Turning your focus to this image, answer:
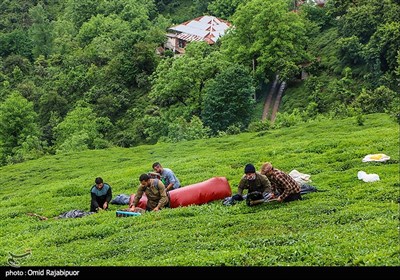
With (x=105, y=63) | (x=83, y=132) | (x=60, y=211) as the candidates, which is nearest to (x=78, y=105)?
(x=83, y=132)

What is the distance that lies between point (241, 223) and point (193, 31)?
88.9 meters

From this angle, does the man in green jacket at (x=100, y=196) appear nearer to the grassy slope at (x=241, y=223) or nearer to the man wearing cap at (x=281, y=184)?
the grassy slope at (x=241, y=223)

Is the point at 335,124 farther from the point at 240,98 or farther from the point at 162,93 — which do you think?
the point at 162,93

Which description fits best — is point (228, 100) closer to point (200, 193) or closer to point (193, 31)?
point (200, 193)

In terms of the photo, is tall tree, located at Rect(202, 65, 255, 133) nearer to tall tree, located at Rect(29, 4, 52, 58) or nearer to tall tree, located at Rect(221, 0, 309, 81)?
tall tree, located at Rect(221, 0, 309, 81)

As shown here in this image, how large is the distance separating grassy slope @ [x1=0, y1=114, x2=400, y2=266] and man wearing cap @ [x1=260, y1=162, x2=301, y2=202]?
1.43 feet

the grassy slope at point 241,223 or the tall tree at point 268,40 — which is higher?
the tall tree at point 268,40

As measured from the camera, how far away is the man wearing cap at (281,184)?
64.6ft

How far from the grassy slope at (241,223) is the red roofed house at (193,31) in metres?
67.7

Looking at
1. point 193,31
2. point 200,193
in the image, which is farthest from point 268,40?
point 200,193

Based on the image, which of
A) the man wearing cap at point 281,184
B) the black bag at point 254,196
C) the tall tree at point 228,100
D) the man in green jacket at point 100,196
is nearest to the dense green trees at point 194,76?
the tall tree at point 228,100

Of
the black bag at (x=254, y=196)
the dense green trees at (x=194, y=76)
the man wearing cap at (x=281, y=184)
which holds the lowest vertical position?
the black bag at (x=254, y=196)

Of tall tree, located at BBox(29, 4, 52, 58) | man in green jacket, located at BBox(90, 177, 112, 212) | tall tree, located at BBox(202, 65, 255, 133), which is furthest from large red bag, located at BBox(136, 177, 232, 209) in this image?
tall tree, located at BBox(29, 4, 52, 58)

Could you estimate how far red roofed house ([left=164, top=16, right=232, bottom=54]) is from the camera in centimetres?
10038
